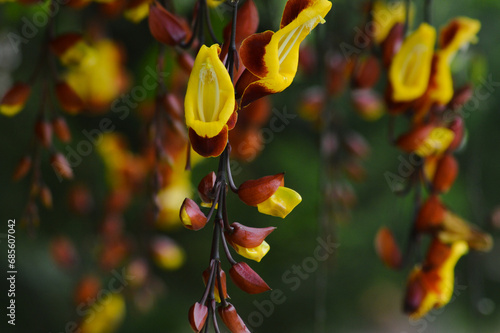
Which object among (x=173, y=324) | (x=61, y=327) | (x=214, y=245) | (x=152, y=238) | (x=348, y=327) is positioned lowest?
(x=348, y=327)

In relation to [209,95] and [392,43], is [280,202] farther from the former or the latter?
[392,43]

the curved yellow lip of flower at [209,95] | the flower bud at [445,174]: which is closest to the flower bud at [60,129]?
the curved yellow lip of flower at [209,95]

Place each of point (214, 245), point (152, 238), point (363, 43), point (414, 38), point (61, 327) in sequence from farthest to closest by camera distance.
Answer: point (61, 327) < point (152, 238) < point (363, 43) < point (414, 38) < point (214, 245)

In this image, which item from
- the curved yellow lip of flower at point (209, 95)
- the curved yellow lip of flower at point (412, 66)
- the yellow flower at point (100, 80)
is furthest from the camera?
the yellow flower at point (100, 80)

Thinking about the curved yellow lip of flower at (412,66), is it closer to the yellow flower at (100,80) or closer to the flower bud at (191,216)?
the flower bud at (191,216)

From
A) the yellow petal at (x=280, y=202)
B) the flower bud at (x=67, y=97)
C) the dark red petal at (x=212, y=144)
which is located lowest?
the flower bud at (x=67, y=97)

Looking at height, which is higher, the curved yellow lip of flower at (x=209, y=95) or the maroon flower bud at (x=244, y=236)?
the curved yellow lip of flower at (x=209, y=95)

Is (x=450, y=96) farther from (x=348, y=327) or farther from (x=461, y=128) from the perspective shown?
(x=348, y=327)

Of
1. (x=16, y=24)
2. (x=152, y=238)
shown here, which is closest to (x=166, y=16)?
(x=152, y=238)
